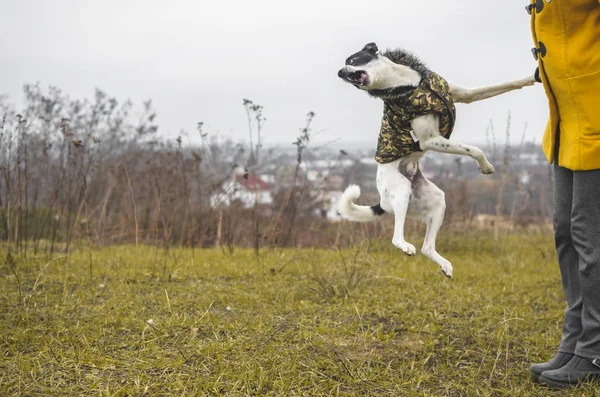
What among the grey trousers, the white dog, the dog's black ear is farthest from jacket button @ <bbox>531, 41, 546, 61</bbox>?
the dog's black ear

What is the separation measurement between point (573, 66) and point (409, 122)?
0.68 metres

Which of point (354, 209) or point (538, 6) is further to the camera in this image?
point (354, 209)

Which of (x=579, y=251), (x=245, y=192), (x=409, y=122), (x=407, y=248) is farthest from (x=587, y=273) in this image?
(x=245, y=192)

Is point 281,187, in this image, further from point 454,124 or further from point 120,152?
point 454,124

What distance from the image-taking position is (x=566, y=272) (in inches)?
108

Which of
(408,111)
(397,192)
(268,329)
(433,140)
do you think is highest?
(408,111)

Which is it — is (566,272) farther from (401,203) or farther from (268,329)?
(268,329)

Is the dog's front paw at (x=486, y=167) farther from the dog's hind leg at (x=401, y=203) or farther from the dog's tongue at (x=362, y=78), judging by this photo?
the dog's tongue at (x=362, y=78)

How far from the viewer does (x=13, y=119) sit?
5.43 metres

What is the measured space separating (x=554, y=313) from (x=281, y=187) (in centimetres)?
550

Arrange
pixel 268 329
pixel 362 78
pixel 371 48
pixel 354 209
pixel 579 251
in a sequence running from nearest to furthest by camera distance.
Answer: pixel 362 78, pixel 371 48, pixel 579 251, pixel 354 209, pixel 268 329

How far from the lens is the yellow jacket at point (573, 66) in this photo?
2.32 meters

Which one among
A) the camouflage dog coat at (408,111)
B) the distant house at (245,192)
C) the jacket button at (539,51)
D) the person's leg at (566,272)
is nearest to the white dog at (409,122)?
the camouflage dog coat at (408,111)

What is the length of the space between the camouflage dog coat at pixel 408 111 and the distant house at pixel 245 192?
460 cm
